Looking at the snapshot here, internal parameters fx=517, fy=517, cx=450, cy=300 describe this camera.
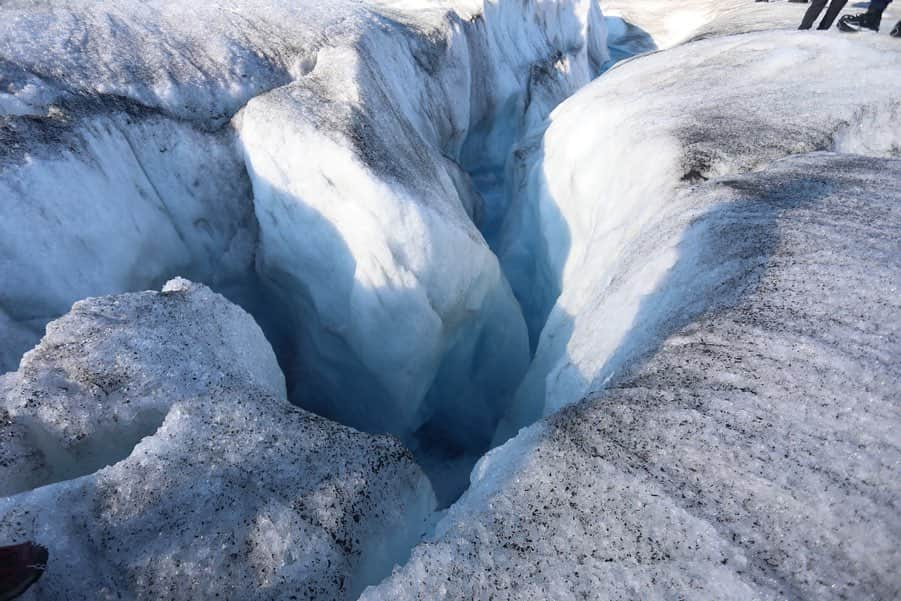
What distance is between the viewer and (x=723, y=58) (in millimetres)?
3787

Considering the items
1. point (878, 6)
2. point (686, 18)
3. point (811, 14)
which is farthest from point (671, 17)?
point (878, 6)

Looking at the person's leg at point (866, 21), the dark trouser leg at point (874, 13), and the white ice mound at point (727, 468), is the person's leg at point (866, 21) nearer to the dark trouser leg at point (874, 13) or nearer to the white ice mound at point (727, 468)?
the dark trouser leg at point (874, 13)

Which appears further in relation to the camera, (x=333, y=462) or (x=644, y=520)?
(x=333, y=462)

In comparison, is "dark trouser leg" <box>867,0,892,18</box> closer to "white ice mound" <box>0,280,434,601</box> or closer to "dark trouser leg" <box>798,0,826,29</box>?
"dark trouser leg" <box>798,0,826,29</box>

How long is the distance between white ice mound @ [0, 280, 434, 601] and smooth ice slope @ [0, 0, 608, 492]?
828 millimetres

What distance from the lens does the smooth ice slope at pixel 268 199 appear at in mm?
2227

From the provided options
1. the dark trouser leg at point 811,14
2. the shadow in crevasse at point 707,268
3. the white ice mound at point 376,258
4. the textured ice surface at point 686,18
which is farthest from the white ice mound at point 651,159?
the textured ice surface at point 686,18

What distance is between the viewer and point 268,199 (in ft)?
8.68

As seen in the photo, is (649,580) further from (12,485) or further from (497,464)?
(12,485)

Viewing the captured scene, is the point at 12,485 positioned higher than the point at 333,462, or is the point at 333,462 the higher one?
the point at 12,485

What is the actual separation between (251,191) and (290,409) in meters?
1.80

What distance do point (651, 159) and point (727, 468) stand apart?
1948 mm

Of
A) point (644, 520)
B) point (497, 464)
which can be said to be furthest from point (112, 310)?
point (644, 520)

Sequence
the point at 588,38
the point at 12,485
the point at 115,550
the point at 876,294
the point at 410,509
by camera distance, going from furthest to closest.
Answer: the point at 588,38 → the point at 410,509 → the point at 876,294 → the point at 12,485 → the point at 115,550
